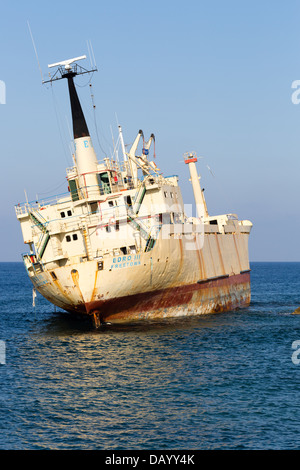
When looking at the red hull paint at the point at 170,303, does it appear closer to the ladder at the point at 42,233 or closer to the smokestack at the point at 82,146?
the ladder at the point at 42,233

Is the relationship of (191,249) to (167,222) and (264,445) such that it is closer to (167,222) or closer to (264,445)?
(167,222)

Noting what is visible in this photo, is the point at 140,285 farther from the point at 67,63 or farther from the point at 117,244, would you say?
the point at 67,63

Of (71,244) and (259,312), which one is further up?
(71,244)

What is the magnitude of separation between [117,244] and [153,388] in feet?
52.3

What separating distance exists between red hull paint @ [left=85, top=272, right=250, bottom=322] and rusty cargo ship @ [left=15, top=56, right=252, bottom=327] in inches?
3.0

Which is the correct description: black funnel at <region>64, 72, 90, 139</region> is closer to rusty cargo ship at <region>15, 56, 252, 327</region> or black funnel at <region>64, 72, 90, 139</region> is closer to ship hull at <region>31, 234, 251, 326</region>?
rusty cargo ship at <region>15, 56, 252, 327</region>

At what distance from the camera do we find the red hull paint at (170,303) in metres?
35.4

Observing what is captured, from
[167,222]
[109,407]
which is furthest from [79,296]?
[109,407]

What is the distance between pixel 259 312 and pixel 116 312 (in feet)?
51.5

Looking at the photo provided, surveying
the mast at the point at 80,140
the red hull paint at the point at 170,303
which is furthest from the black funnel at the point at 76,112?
the red hull paint at the point at 170,303

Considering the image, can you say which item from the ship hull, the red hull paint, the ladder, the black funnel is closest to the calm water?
the red hull paint

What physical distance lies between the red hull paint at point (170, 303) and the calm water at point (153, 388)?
63.1 inches

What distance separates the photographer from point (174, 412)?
19266 mm

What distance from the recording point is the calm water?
17109 millimetres
